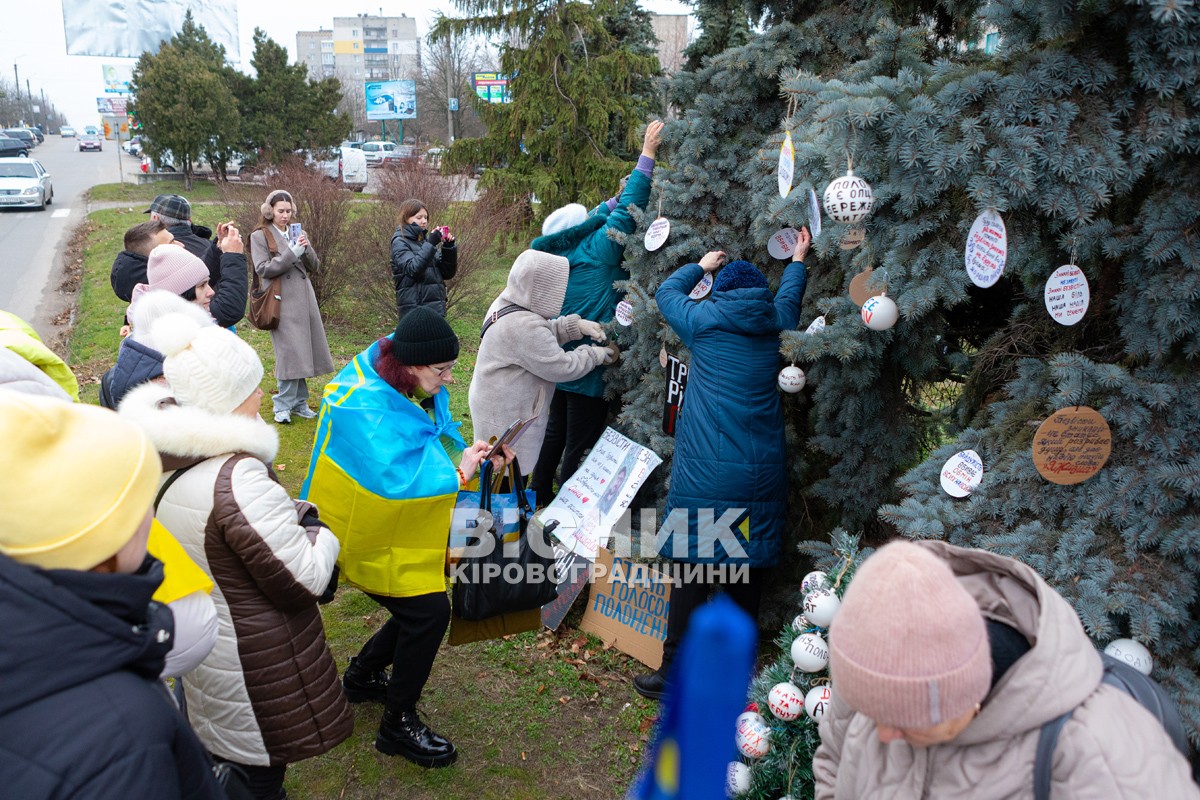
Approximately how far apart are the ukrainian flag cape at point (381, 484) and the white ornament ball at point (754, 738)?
1.31 meters

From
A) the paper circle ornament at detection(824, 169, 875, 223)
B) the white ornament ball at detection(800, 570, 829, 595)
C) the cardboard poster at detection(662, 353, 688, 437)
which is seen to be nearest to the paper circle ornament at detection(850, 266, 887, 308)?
the paper circle ornament at detection(824, 169, 875, 223)

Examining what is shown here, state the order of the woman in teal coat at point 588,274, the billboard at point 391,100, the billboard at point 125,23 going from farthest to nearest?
the billboard at point 391,100 → the billboard at point 125,23 → the woman in teal coat at point 588,274

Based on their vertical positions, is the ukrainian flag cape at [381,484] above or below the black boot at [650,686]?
above

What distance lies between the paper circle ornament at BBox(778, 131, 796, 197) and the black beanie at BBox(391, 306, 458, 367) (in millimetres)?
1491

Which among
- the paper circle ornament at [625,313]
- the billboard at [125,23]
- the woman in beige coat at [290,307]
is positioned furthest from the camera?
the billboard at [125,23]

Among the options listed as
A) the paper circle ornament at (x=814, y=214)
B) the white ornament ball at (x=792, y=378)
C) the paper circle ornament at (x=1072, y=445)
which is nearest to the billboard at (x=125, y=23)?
the white ornament ball at (x=792, y=378)

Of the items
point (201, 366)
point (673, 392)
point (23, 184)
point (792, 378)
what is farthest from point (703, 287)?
point (23, 184)

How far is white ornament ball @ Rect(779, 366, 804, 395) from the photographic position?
3.75 metres

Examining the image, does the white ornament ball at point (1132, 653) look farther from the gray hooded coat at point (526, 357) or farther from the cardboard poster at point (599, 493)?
the gray hooded coat at point (526, 357)

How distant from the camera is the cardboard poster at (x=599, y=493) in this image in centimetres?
454

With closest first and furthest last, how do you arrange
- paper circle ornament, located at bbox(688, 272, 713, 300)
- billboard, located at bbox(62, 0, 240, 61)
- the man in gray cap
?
paper circle ornament, located at bbox(688, 272, 713, 300)
the man in gray cap
billboard, located at bbox(62, 0, 240, 61)

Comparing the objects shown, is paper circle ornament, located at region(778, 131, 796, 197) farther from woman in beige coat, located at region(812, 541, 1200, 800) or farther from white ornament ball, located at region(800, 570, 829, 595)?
woman in beige coat, located at region(812, 541, 1200, 800)

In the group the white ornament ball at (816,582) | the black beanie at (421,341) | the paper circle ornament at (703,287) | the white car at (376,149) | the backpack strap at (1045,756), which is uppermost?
the white car at (376,149)

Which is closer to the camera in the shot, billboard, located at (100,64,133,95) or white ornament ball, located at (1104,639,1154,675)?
white ornament ball, located at (1104,639,1154,675)
